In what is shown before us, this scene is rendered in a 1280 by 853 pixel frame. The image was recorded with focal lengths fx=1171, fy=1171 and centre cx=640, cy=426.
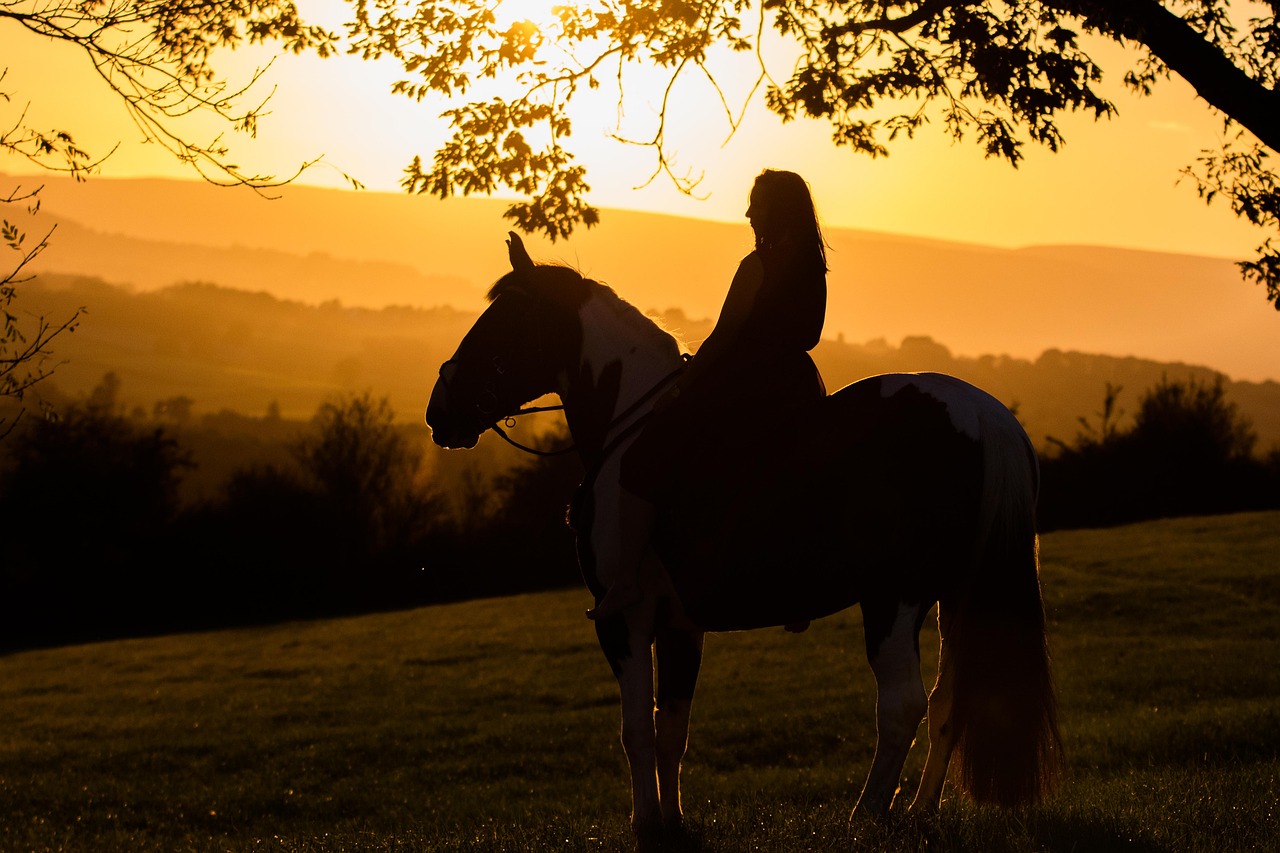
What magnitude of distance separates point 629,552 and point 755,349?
1338mm

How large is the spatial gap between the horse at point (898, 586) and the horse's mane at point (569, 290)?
0.21 metres

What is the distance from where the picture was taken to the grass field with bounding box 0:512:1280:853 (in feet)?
23.9

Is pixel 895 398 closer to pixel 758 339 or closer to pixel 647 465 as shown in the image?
pixel 758 339

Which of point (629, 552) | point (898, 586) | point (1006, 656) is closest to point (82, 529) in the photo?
point (629, 552)

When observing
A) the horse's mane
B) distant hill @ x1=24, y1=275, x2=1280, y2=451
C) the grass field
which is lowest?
the grass field

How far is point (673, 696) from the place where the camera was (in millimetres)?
6883

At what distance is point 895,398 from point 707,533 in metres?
1.26

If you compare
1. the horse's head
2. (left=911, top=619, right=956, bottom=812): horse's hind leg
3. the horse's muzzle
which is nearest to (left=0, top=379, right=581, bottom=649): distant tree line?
the horse's muzzle

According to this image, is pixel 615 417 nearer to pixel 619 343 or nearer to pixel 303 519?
pixel 619 343

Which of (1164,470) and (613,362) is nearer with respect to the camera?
(613,362)

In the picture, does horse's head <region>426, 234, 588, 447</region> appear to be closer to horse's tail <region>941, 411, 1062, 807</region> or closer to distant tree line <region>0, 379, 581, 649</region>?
horse's tail <region>941, 411, 1062, 807</region>

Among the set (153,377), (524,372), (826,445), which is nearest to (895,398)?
(826,445)

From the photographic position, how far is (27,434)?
4931 centimetres

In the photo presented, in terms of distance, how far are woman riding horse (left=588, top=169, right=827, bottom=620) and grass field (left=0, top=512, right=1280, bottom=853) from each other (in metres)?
2.09
